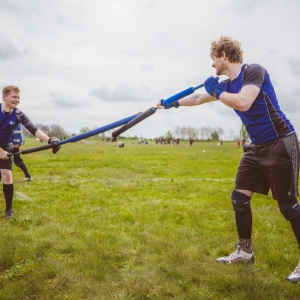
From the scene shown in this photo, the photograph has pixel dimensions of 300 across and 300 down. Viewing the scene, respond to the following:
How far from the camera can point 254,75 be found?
3.81m

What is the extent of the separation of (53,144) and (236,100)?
10.5ft

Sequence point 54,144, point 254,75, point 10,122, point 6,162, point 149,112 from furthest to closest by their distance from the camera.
A: 1. point 6,162
2. point 10,122
3. point 54,144
4. point 149,112
5. point 254,75

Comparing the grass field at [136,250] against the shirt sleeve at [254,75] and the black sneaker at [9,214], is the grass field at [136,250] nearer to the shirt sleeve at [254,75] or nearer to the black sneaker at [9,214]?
Result: the black sneaker at [9,214]

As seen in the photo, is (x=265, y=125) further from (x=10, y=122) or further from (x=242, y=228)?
(x=10, y=122)

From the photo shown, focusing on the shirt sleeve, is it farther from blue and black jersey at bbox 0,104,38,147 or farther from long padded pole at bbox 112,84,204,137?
blue and black jersey at bbox 0,104,38,147

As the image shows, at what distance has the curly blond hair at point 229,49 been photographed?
405 centimetres

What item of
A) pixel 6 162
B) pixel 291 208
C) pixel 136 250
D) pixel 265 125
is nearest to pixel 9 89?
pixel 6 162

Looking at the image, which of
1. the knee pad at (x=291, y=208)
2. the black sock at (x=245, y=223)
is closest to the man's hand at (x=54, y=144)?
the black sock at (x=245, y=223)

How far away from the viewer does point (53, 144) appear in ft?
18.3

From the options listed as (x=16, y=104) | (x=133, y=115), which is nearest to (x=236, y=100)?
(x=133, y=115)

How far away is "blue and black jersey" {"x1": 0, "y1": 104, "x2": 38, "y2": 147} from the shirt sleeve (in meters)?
4.29

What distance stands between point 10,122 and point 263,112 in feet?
15.1

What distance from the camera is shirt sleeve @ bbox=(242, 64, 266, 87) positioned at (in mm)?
3787

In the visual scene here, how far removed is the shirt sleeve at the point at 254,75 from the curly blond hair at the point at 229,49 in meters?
0.26
